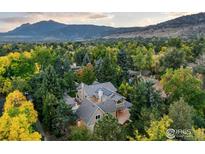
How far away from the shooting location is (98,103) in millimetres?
13492

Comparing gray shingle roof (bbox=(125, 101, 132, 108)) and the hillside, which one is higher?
the hillside

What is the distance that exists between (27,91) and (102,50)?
8.54m

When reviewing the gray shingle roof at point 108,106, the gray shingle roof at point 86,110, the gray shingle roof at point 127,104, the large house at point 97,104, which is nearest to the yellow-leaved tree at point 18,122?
the gray shingle roof at point 86,110

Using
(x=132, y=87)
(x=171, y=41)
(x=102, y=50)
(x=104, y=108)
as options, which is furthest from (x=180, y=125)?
(x=102, y=50)

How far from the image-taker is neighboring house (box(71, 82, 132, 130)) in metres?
12.6

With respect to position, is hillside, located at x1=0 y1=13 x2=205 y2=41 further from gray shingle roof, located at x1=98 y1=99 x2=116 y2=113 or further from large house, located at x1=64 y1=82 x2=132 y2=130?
gray shingle roof, located at x1=98 y1=99 x2=116 y2=113

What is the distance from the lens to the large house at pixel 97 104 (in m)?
12.6

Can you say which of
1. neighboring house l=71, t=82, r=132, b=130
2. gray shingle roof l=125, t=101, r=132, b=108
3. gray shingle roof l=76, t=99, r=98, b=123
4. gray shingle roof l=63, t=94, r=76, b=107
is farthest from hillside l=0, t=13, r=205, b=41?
gray shingle roof l=125, t=101, r=132, b=108

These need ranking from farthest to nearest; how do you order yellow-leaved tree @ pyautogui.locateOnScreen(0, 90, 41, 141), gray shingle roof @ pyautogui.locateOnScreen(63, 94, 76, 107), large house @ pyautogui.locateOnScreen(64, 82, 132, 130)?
gray shingle roof @ pyautogui.locateOnScreen(63, 94, 76, 107), large house @ pyautogui.locateOnScreen(64, 82, 132, 130), yellow-leaved tree @ pyautogui.locateOnScreen(0, 90, 41, 141)

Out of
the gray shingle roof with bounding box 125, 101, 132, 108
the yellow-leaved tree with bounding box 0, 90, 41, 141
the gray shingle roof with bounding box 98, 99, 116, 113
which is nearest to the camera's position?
the yellow-leaved tree with bounding box 0, 90, 41, 141

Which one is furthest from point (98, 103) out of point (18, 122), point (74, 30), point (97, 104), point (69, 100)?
point (18, 122)

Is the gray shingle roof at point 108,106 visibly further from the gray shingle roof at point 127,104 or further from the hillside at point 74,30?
the hillside at point 74,30
